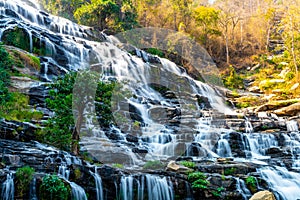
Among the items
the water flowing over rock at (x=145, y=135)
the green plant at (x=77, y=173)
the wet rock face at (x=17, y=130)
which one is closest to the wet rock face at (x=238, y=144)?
the water flowing over rock at (x=145, y=135)

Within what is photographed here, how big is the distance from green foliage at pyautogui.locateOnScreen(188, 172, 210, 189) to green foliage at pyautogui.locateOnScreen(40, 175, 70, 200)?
3.85 m

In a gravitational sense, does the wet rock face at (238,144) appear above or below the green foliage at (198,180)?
above

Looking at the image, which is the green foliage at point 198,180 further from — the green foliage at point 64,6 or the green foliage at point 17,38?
the green foliage at point 64,6

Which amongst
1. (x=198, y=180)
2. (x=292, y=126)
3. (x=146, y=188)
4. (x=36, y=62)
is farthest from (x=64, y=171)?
(x=292, y=126)

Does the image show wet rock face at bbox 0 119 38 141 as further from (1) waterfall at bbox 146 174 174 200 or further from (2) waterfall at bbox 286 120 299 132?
(2) waterfall at bbox 286 120 299 132

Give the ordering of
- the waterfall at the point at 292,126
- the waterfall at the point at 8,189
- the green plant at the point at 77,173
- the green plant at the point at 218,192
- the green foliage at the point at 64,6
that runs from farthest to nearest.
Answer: the green foliage at the point at 64,6
the waterfall at the point at 292,126
the green plant at the point at 218,192
the green plant at the point at 77,173
the waterfall at the point at 8,189

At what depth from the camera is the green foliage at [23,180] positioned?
7.68m

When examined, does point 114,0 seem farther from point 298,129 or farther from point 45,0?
point 298,129

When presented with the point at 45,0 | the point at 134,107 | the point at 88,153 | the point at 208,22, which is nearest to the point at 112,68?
the point at 134,107

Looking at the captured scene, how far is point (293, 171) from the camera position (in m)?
12.0

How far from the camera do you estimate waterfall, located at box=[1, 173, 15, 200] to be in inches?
298

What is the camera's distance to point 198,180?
972 cm

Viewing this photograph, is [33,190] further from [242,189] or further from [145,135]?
[145,135]

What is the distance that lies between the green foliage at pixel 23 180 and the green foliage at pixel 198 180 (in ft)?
15.5
